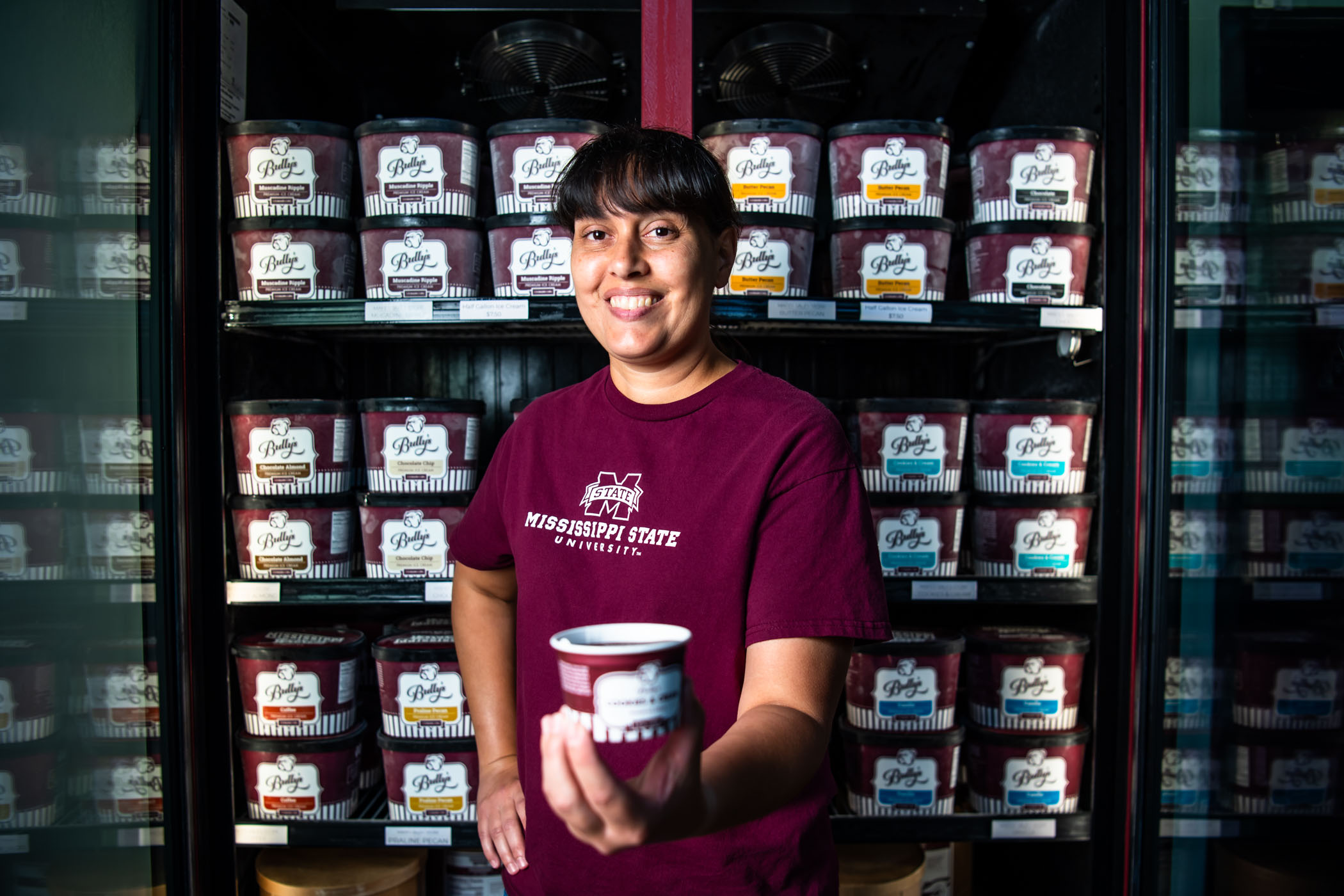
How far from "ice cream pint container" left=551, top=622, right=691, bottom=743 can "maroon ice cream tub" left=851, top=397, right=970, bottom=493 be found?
117 centimetres

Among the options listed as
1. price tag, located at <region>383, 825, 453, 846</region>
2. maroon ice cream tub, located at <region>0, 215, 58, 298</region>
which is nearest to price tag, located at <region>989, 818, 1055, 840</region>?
price tag, located at <region>383, 825, 453, 846</region>

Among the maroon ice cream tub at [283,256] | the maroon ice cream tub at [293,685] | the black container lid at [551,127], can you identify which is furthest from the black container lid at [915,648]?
the maroon ice cream tub at [283,256]

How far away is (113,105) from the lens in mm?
1589

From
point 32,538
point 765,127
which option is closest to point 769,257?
point 765,127

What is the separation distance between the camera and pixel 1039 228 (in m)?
1.70

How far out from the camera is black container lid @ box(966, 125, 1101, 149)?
1.68 m

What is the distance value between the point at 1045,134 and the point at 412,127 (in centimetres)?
130

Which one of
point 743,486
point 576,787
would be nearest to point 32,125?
point 743,486

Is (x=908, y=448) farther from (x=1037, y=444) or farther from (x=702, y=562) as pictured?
(x=702, y=562)

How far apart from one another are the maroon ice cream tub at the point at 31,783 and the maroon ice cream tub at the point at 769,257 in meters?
1.53

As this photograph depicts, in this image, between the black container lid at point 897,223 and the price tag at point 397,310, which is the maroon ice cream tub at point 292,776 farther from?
the black container lid at point 897,223

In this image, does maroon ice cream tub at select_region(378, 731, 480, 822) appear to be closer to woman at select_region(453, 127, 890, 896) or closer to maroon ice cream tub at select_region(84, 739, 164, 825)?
maroon ice cream tub at select_region(84, 739, 164, 825)

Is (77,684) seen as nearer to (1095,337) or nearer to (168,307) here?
(168,307)

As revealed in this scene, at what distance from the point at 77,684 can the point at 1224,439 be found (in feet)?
7.31
